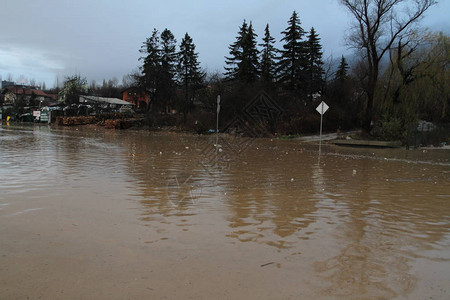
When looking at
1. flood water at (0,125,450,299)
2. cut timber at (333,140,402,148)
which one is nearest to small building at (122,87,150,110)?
cut timber at (333,140,402,148)

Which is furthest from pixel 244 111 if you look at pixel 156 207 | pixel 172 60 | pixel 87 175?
pixel 156 207

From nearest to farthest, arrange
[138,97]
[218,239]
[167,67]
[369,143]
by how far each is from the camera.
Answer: [218,239] < [369,143] < [167,67] < [138,97]

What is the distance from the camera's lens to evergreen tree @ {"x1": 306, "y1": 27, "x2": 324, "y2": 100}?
4212 cm

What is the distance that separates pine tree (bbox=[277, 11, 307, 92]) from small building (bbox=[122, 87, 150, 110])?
23.2 metres

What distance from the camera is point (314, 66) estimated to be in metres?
43.6

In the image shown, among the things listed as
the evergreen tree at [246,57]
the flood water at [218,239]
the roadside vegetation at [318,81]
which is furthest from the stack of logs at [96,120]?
the flood water at [218,239]

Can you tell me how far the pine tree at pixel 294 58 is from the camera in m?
42.0

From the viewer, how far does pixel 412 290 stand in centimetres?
316

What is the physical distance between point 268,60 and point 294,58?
13.8 ft

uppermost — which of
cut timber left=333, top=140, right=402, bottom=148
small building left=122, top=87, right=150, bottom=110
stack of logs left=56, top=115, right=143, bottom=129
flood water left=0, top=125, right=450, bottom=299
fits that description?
small building left=122, top=87, right=150, bottom=110

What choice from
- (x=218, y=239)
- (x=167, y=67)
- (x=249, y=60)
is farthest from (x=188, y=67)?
(x=218, y=239)

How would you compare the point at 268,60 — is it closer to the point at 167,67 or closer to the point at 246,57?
the point at 246,57

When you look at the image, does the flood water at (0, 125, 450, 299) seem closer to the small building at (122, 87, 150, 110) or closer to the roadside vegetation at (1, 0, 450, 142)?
the roadside vegetation at (1, 0, 450, 142)

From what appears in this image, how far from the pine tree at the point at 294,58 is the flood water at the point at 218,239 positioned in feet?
115
